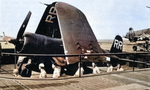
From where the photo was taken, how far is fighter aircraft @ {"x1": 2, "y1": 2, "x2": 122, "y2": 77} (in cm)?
1049

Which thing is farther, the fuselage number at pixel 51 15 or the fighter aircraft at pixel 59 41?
the fuselage number at pixel 51 15

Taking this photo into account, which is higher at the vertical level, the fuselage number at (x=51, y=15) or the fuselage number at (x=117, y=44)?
the fuselage number at (x=51, y=15)

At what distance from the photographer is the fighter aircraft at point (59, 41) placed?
1049 cm

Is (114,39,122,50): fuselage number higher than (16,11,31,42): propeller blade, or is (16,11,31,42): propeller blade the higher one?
(16,11,31,42): propeller blade

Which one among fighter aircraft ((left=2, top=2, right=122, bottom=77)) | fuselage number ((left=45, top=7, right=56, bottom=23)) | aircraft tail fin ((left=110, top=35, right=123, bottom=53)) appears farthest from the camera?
→ aircraft tail fin ((left=110, top=35, right=123, bottom=53))

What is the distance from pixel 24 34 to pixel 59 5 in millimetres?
5419

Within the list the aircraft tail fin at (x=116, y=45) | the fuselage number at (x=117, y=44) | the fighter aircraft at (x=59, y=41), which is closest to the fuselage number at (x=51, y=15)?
the fighter aircraft at (x=59, y=41)

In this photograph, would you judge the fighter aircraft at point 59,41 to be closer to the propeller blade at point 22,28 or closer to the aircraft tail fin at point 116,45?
the propeller blade at point 22,28

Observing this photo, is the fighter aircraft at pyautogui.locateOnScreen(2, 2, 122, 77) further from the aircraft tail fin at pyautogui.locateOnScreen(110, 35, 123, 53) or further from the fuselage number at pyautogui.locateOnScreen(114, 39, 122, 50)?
the fuselage number at pyautogui.locateOnScreen(114, 39, 122, 50)

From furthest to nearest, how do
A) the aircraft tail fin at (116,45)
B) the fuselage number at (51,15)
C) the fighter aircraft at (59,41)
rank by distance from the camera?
the aircraft tail fin at (116,45), the fuselage number at (51,15), the fighter aircraft at (59,41)

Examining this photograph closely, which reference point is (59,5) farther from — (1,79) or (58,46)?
(1,79)

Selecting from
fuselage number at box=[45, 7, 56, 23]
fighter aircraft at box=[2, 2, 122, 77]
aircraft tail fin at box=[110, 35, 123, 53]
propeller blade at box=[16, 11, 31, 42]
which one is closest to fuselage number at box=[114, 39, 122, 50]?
aircraft tail fin at box=[110, 35, 123, 53]

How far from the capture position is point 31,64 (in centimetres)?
1087

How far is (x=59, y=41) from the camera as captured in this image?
12.4 m
